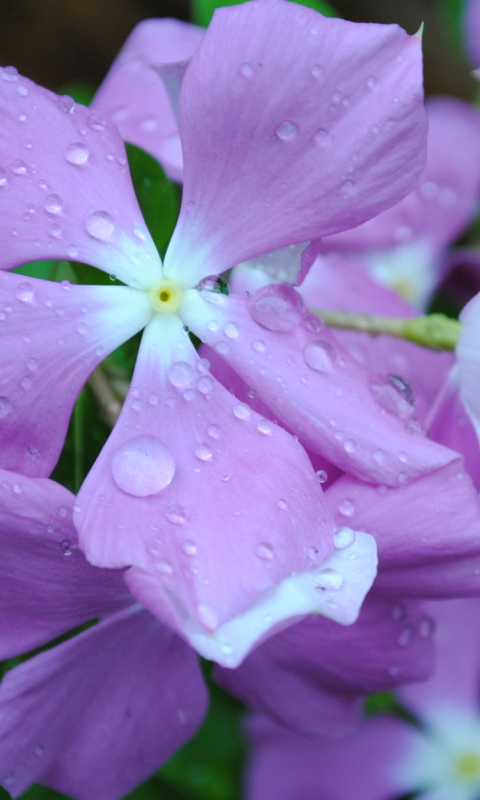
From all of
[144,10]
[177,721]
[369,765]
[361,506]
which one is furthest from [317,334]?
[144,10]

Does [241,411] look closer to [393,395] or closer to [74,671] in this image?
[393,395]

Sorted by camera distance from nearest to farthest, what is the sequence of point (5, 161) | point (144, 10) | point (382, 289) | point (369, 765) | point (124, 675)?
1. point (5, 161)
2. point (124, 675)
3. point (382, 289)
4. point (369, 765)
5. point (144, 10)

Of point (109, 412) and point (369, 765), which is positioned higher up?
point (109, 412)

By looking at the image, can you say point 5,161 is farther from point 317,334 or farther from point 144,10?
point 144,10

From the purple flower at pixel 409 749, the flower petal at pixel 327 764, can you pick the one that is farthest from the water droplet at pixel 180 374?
the flower petal at pixel 327 764

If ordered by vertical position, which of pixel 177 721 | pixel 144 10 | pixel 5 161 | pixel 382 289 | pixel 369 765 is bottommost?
pixel 369 765

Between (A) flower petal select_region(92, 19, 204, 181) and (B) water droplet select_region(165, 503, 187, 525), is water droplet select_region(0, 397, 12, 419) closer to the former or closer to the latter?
(B) water droplet select_region(165, 503, 187, 525)

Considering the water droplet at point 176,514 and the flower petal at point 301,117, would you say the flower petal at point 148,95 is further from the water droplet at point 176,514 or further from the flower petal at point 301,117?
the water droplet at point 176,514
